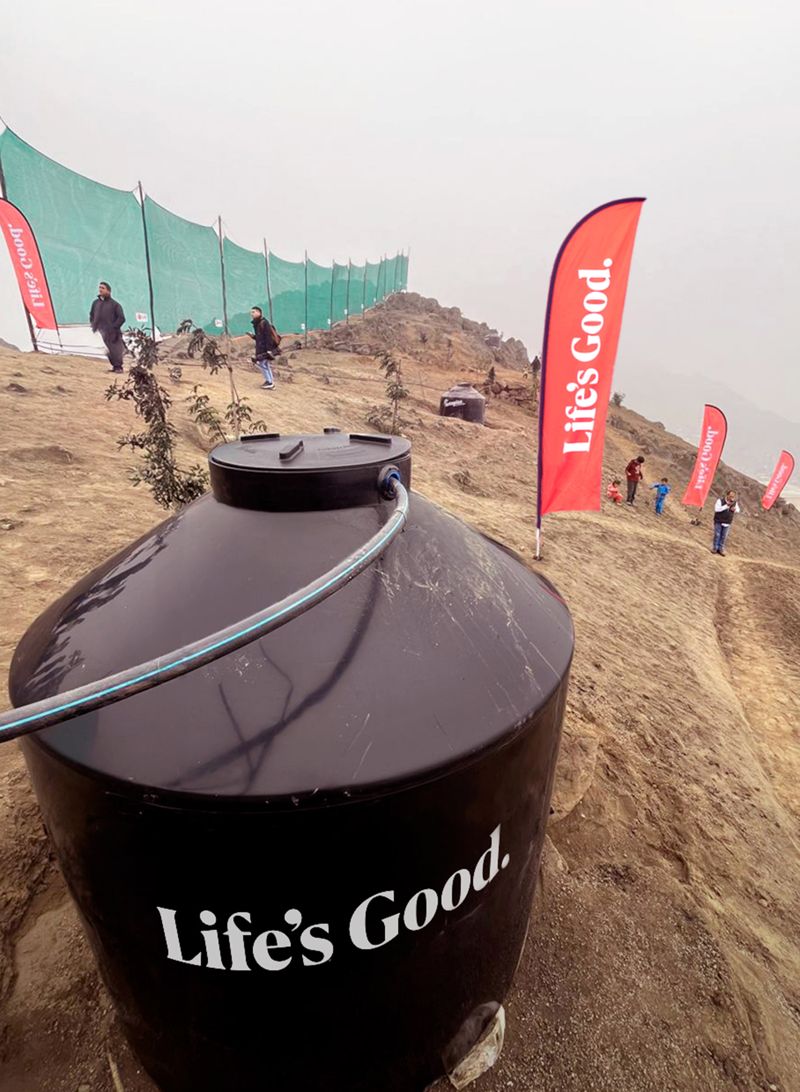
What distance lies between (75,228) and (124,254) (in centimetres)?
221

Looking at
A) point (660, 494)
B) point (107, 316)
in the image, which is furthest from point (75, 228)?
point (660, 494)

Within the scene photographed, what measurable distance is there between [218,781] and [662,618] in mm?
9950

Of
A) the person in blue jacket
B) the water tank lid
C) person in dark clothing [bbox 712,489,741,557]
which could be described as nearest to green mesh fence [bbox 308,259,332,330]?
the person in blue jacket

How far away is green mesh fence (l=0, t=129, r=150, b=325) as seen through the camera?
17.1 metres

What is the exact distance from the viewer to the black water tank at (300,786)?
1.67 meters

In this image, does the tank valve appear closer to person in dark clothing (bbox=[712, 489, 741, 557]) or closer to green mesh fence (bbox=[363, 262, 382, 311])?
person in dark clothing (bbox=[712, 489, 741, 557])

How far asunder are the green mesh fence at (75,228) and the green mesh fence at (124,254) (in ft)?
0.10

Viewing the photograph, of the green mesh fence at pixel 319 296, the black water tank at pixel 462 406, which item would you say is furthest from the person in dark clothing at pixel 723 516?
the green mesh fence at pixel 319 296

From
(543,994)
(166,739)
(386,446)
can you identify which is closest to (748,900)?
(543,994)

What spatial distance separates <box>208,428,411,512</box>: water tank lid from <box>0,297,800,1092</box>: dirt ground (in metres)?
2.88

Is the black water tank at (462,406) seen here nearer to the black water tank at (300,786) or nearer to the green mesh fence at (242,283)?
the green mesh fence at (242,283)

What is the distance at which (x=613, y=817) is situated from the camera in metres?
4.92

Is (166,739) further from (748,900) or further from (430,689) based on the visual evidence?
(748,900)

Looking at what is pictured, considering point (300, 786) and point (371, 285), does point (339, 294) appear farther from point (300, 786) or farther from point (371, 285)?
point (300, 786)
